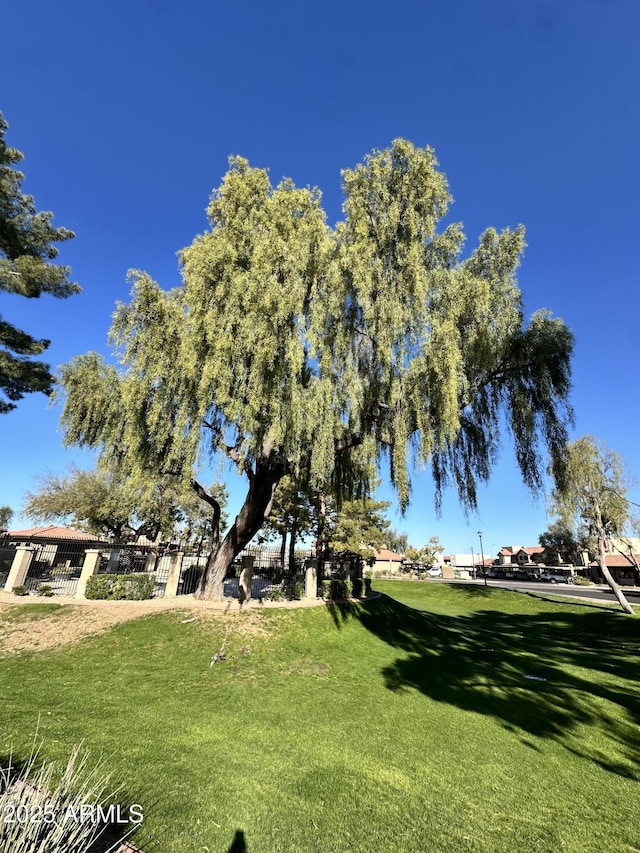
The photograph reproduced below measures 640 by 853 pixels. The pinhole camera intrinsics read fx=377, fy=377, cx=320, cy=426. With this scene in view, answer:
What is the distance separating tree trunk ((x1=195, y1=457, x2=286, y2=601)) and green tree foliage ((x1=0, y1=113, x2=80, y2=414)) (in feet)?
27.1

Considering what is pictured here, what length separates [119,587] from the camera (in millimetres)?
13062

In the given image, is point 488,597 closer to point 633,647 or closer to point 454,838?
point 633,647

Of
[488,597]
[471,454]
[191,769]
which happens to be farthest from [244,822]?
[488,597]

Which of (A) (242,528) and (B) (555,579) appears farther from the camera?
(B) (555,579)

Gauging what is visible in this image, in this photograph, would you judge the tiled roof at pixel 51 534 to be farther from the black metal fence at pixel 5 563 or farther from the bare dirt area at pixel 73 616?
the bare dirt area at pixel 73 616

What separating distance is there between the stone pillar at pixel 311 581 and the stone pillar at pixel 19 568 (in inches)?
400

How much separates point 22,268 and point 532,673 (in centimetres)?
1876

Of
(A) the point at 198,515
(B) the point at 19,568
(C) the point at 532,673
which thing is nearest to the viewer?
(C) the point at 532,673

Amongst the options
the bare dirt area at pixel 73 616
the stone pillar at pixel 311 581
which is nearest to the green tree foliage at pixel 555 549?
the stone pillar at pixel 311 581

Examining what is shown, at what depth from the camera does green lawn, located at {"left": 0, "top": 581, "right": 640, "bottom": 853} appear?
3732 mm

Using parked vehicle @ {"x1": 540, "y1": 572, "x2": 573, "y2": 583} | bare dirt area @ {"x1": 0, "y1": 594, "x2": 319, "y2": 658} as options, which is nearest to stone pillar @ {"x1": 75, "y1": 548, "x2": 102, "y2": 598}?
bare dirt area @ {"x1": 0, "y1": 594, "x2": 319, "y2": 658}

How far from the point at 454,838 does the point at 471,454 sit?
9.10 m

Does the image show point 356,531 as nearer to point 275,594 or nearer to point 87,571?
point 275,594

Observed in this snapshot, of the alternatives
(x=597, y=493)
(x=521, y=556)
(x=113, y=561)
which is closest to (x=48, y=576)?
(x=113, y=561)
